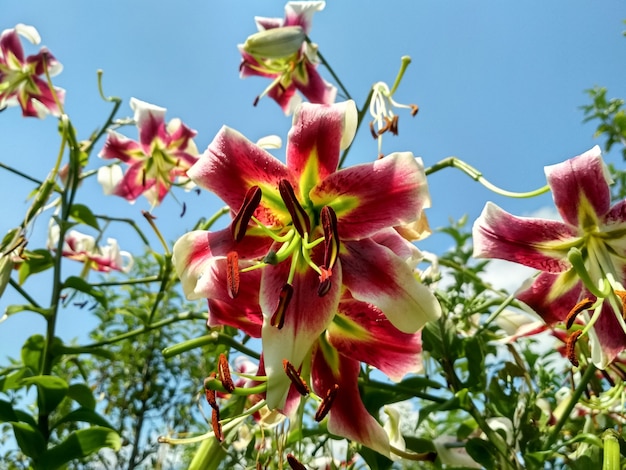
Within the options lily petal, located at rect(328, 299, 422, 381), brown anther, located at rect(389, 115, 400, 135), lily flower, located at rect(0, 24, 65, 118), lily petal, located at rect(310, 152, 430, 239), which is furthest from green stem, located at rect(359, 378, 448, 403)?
lily flower, located at rect(0, 24, 65, 118)

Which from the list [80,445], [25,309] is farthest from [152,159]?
[80,445]

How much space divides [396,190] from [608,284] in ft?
0.72

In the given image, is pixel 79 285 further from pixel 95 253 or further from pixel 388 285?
pixel 388 285

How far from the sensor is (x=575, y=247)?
0.58m

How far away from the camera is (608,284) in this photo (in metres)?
0.53

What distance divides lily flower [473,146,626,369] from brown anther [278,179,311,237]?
0.51ft

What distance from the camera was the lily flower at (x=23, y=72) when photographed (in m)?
1.40

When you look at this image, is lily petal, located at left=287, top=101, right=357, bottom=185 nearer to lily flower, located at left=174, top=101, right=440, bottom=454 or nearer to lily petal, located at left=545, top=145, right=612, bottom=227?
lily flower, located at left=174, top=101, right=440, bottom=454

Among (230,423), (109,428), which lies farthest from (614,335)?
(109,428)

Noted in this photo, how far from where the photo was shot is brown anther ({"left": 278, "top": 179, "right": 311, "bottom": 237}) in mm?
490

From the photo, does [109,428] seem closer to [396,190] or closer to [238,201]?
[238,201]

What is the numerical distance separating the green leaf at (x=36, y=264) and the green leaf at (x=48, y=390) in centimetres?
32

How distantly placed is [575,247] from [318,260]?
26cm

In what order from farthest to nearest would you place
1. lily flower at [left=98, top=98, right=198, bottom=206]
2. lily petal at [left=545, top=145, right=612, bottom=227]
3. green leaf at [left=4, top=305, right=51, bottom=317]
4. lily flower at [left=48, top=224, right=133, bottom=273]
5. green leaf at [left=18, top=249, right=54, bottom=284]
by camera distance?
lily flower at [left=48, top=224, right=133, bottom=273], lily flower at [left=98, top=98, right=198, bottom=206], green leaf at [left=18, top=249, right=54, bottom=284], green leaf at [left=4, top=305, right=51, bottom=317], lily petal at [left=545, top=145, right=612, bottom=227]
